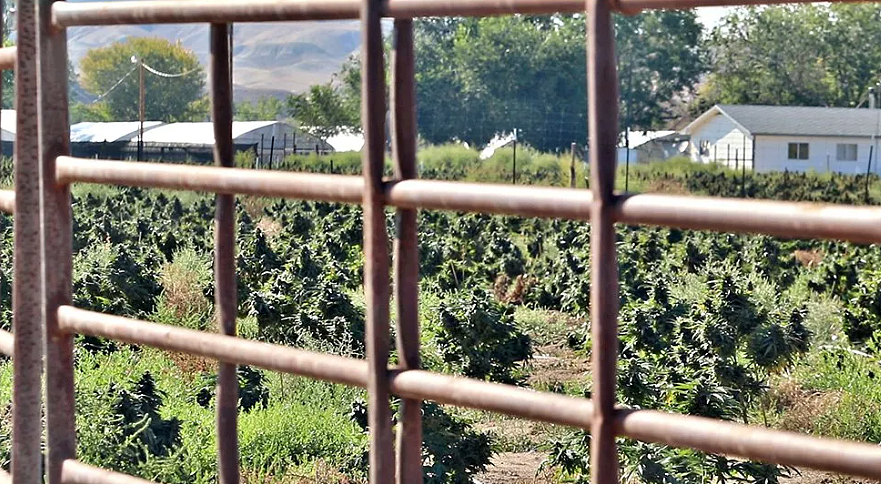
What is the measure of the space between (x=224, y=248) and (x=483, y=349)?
546 cm

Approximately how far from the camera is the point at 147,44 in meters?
82.0

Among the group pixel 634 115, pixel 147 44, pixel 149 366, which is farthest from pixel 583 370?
pixel 147 44

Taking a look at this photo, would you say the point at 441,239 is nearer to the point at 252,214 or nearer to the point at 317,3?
the point at 252,214

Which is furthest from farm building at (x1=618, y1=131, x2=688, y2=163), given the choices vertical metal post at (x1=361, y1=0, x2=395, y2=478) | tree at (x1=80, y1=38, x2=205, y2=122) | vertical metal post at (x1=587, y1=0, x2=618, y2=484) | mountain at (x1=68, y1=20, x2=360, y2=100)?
mountain at (x1=68, y1=20, x2=360, y2=100)

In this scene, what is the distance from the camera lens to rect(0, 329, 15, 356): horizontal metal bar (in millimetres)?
2191

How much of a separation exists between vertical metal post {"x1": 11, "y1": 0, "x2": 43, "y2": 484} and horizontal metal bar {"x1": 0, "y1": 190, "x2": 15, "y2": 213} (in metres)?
0.06

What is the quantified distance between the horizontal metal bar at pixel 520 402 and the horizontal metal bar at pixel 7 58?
0.40m

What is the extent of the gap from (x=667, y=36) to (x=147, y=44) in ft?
120

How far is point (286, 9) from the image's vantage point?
172cm

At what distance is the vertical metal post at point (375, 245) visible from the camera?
5.33ft

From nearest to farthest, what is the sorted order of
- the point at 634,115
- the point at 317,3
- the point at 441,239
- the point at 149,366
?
the point at 317,3 < the point at 149,366 < the point at 441,239 < the point at 634,115

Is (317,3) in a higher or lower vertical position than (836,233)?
higher

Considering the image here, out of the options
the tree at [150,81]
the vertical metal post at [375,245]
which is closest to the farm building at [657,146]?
the tree at [150,81]

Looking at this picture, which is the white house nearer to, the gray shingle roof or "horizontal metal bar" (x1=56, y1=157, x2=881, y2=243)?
the gray shingle roof
